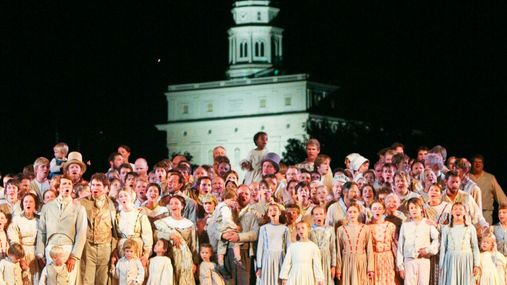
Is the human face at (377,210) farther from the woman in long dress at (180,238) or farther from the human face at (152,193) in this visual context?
the human face at (152,193)

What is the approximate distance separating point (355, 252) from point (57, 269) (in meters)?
4.08

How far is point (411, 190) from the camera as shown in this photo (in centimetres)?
1994

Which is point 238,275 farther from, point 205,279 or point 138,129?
point 138,129

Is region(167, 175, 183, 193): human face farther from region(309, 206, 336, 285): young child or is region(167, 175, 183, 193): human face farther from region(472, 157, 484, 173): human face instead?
region(472, 157, 484, 173): human face

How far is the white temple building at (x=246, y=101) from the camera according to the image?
4473 inches

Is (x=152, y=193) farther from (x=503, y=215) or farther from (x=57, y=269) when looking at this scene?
(x=503, y=215)

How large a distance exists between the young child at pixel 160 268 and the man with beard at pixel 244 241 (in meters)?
0.91

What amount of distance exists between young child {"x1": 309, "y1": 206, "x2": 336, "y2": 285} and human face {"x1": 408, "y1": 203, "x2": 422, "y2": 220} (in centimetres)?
110

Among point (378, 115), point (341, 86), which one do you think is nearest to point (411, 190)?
point (378, 115)

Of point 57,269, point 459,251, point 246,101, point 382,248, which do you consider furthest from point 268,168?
point 246,101

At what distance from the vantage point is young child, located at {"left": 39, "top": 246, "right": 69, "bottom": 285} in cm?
1727

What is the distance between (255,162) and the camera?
72.4ft

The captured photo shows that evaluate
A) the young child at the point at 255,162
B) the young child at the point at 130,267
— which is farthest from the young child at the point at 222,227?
the young child at the point at 255,162

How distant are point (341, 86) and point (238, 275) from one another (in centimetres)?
9376
